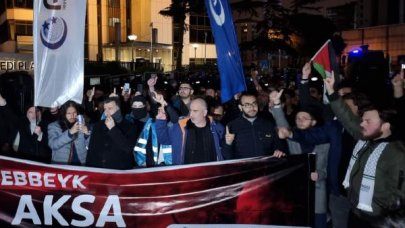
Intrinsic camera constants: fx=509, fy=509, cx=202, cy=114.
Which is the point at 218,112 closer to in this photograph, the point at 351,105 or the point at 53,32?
the point at 351,105

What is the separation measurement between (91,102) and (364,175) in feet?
22.3

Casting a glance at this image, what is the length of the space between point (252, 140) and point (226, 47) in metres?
1.58

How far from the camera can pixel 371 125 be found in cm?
411

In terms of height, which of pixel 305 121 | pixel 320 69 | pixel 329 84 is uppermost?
pixel 320 69

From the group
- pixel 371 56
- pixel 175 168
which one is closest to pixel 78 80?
pixel 175 168

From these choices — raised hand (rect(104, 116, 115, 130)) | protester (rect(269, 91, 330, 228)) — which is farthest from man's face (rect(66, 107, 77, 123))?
protester (rect(269, 91, 330, 228))

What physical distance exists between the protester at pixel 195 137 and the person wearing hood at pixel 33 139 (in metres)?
1.60

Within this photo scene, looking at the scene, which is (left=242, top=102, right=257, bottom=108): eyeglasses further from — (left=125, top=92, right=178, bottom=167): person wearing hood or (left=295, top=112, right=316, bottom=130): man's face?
(left=125, top=92, right=178, bottom=167): person wearing hood

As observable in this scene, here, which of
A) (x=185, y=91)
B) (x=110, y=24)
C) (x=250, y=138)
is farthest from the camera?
(x=110, y=24)

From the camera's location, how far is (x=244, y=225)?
499 cm

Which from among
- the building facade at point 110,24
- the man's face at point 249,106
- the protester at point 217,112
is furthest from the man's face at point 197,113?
the building facade at point 110,24

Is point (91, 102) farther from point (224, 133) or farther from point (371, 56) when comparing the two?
point (371, 56)

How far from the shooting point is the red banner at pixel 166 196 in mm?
5012

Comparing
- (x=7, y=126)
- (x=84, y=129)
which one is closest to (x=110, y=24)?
(x=7, y=126)
